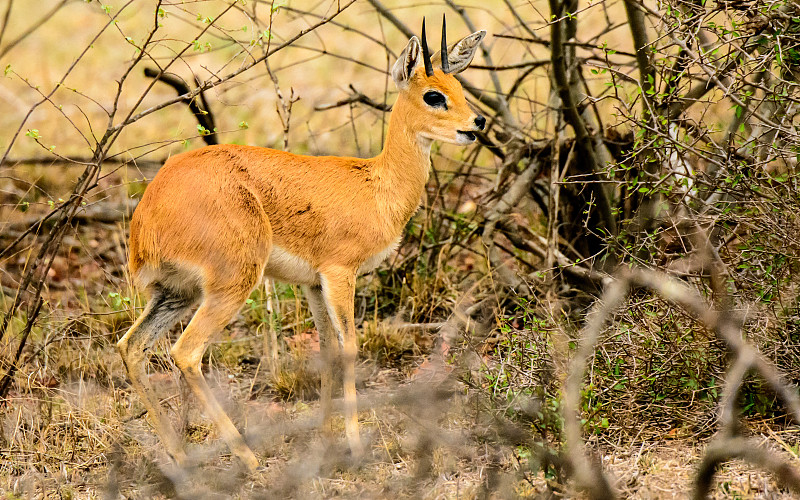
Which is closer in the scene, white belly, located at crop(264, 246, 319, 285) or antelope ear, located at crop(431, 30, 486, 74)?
white belly, located at crop(264, 246, 319, 285)

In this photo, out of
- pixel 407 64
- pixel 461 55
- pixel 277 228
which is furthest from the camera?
pixel 461 55

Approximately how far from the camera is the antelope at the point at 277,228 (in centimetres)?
469

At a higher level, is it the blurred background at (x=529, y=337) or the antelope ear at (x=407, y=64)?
the antelope ear at (x=407, y=64)

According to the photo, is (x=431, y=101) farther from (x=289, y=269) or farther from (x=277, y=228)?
(x=289, y=269)

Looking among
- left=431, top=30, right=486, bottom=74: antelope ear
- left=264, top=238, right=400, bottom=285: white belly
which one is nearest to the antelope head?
left=431, top=30, right=486, bottom=74: antelope ear

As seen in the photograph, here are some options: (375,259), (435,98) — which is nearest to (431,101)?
(435,98)

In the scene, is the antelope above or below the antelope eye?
below

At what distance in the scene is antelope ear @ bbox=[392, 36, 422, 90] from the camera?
16.4 ft

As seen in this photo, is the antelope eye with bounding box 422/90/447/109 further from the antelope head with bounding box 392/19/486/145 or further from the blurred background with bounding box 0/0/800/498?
the blurred background with bounding box 0/0/800/498

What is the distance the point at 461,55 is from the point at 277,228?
154 centimetres

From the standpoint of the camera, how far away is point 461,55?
17.6 ft

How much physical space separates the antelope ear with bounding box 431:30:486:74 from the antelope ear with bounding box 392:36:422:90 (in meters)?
0.21

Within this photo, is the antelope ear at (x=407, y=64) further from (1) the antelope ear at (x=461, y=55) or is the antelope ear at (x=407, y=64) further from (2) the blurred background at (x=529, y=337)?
(2) the blurred background at (x=529, y=337)

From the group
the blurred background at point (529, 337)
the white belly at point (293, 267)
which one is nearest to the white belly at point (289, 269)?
the white belly at point (293, 267)
